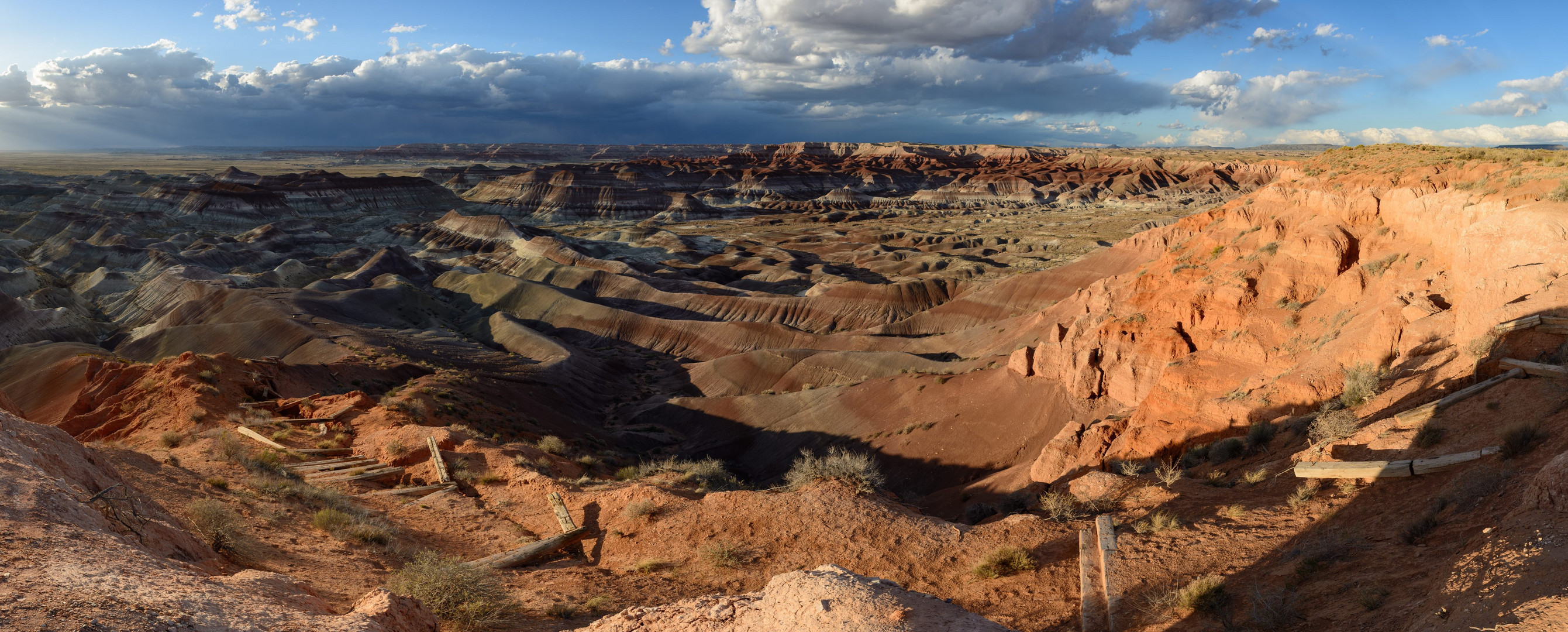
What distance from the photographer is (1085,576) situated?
Answer: 8102 mm

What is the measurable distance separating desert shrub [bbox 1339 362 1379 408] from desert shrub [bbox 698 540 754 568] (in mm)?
11014

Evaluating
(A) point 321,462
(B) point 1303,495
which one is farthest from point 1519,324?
(A) point 321,462

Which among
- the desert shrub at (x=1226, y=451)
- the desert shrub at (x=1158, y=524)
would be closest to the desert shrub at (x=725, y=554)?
the desert shrub at (x=1158, y=524)

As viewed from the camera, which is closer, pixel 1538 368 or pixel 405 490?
pixel 1538 368

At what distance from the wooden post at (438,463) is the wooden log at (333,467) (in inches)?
48.5

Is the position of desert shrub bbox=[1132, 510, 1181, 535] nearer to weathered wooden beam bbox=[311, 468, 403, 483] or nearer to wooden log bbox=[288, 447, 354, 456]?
weathered wooden beam bbox=[311, 468, 403, 483]

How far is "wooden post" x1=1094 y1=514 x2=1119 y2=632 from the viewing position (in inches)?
291

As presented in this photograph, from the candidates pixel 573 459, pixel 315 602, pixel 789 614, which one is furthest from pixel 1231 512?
pixel 573 459

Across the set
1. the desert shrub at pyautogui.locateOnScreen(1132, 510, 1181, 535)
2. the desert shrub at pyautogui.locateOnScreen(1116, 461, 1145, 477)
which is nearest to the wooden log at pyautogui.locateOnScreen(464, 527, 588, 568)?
the desert shrub at pyautogui.locateOnScreen(1132, 510, 1181, 535)

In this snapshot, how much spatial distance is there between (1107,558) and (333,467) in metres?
14.8

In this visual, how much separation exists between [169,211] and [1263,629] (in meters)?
146

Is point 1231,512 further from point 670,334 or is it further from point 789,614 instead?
point 670,334

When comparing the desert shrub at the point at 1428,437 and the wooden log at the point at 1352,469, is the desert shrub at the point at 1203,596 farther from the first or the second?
the desert shrub at the point at 1428,437

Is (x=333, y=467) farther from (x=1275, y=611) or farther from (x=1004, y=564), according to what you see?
(x=1275, y=611)
